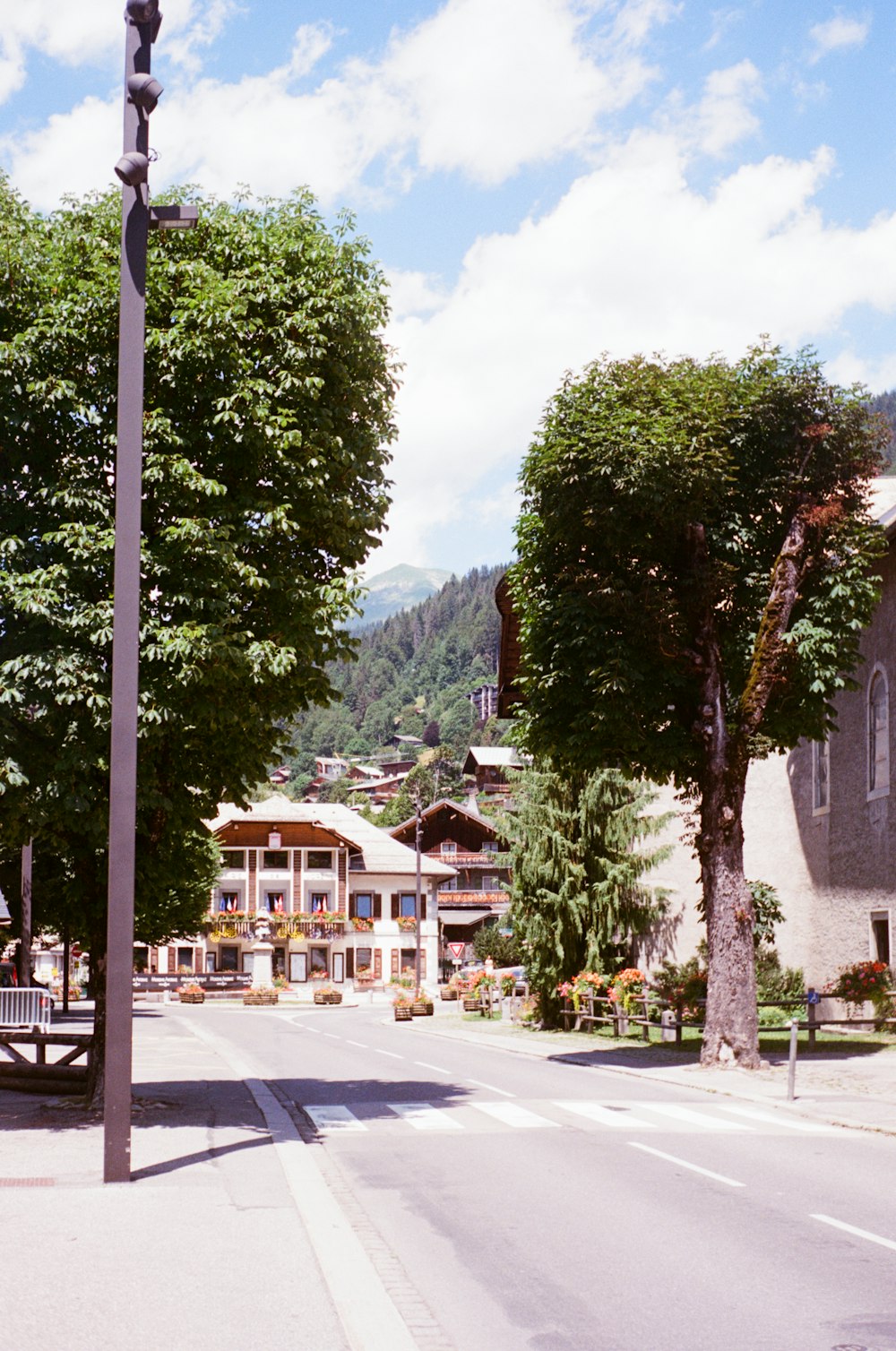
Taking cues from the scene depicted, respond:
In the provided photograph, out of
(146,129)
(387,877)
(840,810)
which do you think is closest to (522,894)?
(840,810)

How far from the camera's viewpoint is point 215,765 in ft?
54.7

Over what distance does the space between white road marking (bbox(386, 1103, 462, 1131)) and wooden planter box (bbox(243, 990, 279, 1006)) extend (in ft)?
160

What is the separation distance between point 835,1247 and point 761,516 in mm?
18743

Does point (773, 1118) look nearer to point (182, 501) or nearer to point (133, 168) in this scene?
point (182, 501)

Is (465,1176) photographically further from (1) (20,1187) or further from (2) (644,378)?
(2) (644,378)

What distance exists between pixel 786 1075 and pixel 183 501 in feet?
→ 45.5

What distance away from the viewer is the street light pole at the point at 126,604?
1091cm

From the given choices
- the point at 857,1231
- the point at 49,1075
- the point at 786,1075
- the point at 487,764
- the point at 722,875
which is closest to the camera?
the point at 857,1231

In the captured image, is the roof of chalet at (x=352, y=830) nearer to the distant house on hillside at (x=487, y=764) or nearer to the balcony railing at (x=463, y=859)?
the balcony railing at (x=463, y=859)

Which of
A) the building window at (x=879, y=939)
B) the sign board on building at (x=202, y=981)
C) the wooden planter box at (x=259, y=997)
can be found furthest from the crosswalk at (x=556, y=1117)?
the sign board on building at (x=202, y=981)

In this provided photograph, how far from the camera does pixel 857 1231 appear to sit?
380 inches

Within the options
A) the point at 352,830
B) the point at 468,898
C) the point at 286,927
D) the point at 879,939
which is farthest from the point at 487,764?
the point at 879,939

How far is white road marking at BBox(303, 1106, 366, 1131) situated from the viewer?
53.6 ft

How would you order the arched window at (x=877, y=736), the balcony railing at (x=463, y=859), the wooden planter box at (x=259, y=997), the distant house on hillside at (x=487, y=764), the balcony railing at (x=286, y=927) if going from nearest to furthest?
the arched window at (x=877, y=736), the wooden planter box at (x=259, y=997), the balcony railing at (x=286, y=927), the balcony railing at (x=463, y=859), the distant house on hillside at (x=487, y=764)
